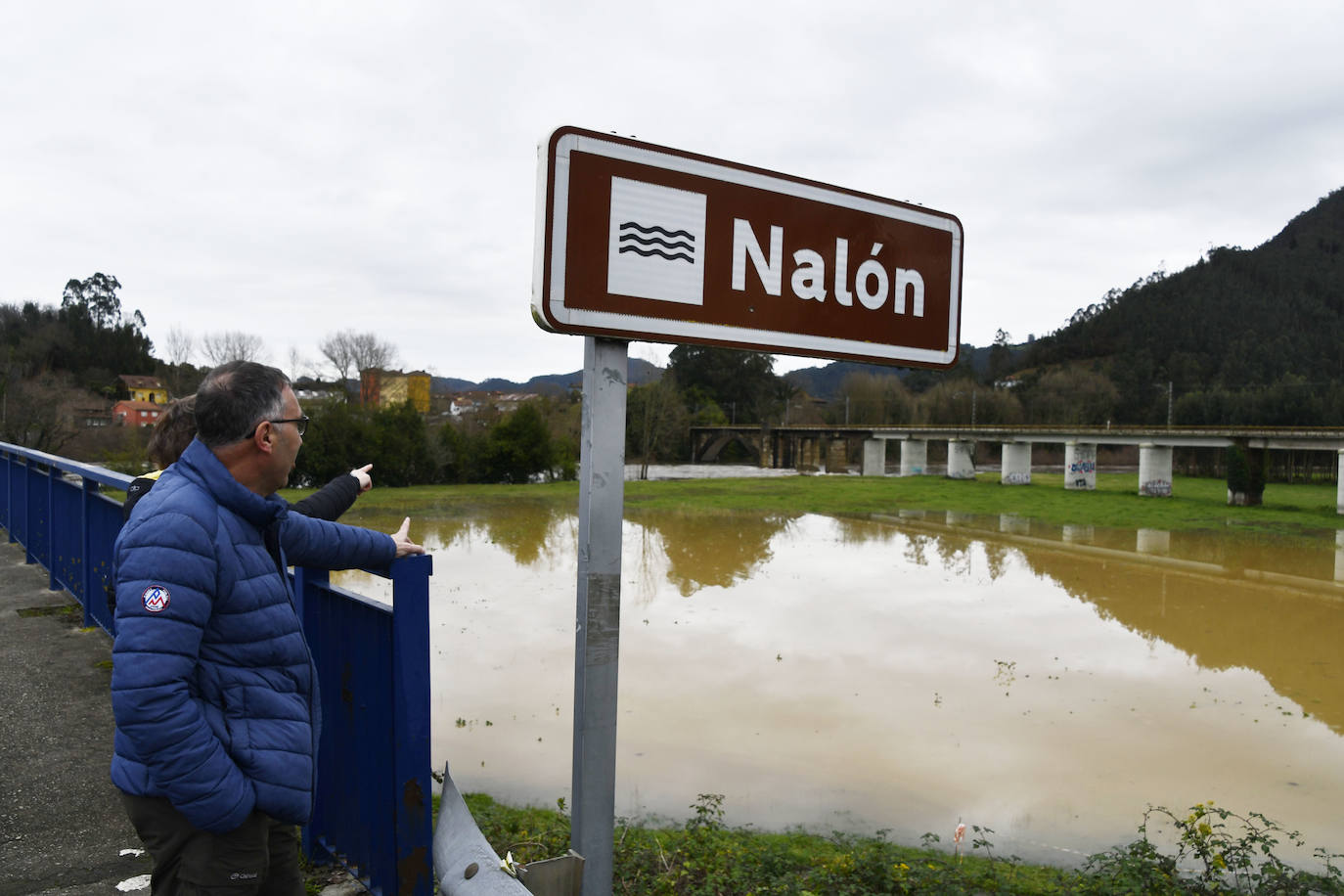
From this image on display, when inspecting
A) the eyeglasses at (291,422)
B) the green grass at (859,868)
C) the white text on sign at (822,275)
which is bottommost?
the green grass at (859,868)

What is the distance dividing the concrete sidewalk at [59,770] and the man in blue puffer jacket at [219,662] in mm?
1136

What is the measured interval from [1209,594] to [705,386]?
62247 millimetres

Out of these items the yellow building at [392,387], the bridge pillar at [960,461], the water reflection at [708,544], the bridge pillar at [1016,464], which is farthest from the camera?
the yellow building at [392,387]

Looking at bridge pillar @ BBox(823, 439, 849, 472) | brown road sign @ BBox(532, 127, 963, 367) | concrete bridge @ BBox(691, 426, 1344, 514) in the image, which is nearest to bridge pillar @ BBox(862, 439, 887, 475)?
concrete bridge @ BBox(691, 426, 1344, 514)

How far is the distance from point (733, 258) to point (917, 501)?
1378 inches

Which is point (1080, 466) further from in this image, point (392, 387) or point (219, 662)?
point (392, 387)

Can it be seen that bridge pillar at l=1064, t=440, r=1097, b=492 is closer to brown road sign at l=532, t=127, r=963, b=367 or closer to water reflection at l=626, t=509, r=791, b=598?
water reflection at l=626, t=509, r=791, b=598

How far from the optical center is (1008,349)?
124 meters

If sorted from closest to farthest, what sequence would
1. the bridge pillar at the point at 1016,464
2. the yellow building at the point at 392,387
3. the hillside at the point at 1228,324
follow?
1. the bridge pillar at the point at 1016,464
2. the yellow building at the point at 392,387
3. the hillside at the point at 1228,324

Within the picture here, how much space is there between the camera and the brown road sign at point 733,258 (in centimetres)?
171

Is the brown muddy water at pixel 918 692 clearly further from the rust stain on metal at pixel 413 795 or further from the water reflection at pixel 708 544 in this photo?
the rust stain on metal at pixel 413 795

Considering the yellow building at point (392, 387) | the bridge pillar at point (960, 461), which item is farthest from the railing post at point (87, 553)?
the bridge pillar at point (960, 461)

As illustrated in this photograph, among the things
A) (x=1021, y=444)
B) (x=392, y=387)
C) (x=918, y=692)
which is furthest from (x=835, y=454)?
(x=918, y=692)

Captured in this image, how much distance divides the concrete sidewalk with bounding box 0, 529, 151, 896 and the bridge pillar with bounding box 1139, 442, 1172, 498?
40.0m
